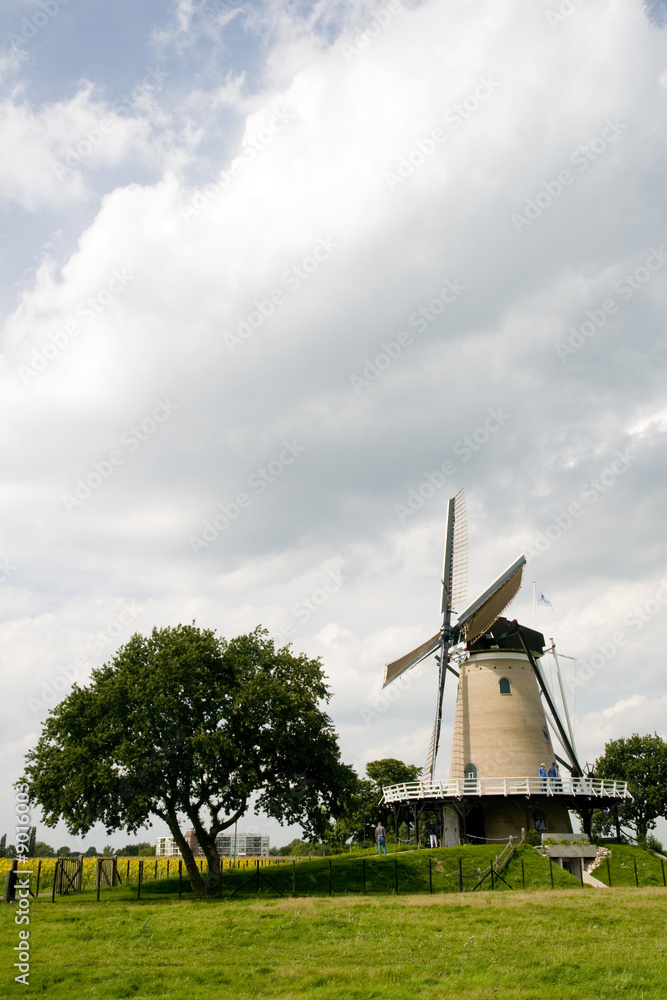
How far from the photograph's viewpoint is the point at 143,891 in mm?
34000

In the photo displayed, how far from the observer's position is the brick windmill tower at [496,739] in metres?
43.7

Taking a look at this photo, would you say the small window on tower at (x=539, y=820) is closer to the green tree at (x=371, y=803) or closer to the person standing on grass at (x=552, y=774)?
the person standing on grass at (x=552, y=774)

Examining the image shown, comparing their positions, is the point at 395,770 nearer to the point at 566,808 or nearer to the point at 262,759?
the point at 566,808

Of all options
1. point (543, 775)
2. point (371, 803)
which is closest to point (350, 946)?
point (543, 775)

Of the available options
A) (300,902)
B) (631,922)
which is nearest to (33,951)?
(300,902)

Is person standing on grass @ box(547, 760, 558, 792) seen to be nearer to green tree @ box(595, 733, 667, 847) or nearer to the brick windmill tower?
the brick windmill tower

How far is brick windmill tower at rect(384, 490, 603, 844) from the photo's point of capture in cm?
4366

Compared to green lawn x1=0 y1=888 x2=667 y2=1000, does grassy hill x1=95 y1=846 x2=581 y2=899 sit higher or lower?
lower

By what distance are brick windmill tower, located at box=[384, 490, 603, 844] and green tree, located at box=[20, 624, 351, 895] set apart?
12.2 meters

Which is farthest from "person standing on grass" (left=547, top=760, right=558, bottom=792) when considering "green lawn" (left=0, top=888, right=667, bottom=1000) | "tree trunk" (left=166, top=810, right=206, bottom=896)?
"tree trunk" (left=166, top=810, right=206, bottom=896)

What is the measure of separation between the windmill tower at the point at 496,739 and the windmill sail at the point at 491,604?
73mm

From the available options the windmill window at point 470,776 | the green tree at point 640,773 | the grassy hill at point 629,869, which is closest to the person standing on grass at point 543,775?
the windmill window at point 470,776

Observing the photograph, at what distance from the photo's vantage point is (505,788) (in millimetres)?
41500

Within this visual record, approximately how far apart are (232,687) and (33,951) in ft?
56.7
